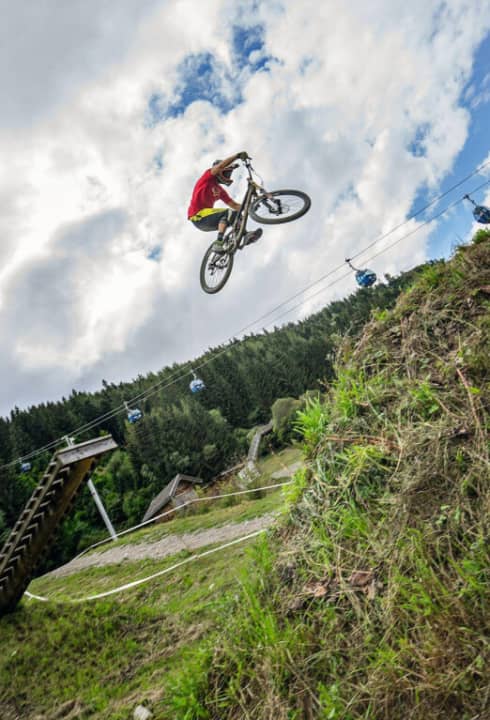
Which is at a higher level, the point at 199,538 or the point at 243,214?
the point at 243,214

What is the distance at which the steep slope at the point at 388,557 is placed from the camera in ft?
7.10

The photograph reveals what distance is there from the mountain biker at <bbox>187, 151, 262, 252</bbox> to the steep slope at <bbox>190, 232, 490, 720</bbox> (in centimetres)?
388

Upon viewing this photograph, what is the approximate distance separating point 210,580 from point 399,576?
12.3 feet

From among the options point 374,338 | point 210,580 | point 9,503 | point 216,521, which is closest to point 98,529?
point 9,503

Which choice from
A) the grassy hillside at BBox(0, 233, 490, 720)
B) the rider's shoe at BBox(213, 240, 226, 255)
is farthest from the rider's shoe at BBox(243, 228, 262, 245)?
the grassy hillside at BBox(0, 233, 490, 720)

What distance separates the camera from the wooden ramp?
5.25 meters

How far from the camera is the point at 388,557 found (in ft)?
8.70

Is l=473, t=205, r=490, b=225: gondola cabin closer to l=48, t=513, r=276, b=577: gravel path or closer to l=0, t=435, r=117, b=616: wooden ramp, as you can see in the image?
l=48, t=513, r=276, b=577: gravel path

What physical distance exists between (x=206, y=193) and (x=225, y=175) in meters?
0.42

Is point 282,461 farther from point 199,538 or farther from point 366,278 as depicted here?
point 366,278

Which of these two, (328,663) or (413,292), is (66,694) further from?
(413,292)

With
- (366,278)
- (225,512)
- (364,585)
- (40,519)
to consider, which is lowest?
(225,512)

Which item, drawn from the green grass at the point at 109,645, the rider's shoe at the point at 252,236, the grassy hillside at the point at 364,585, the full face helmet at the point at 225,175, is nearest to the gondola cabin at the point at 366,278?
the rider's shoe at the point at 252,236

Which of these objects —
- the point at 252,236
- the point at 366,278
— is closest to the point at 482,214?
the point at 366,278
